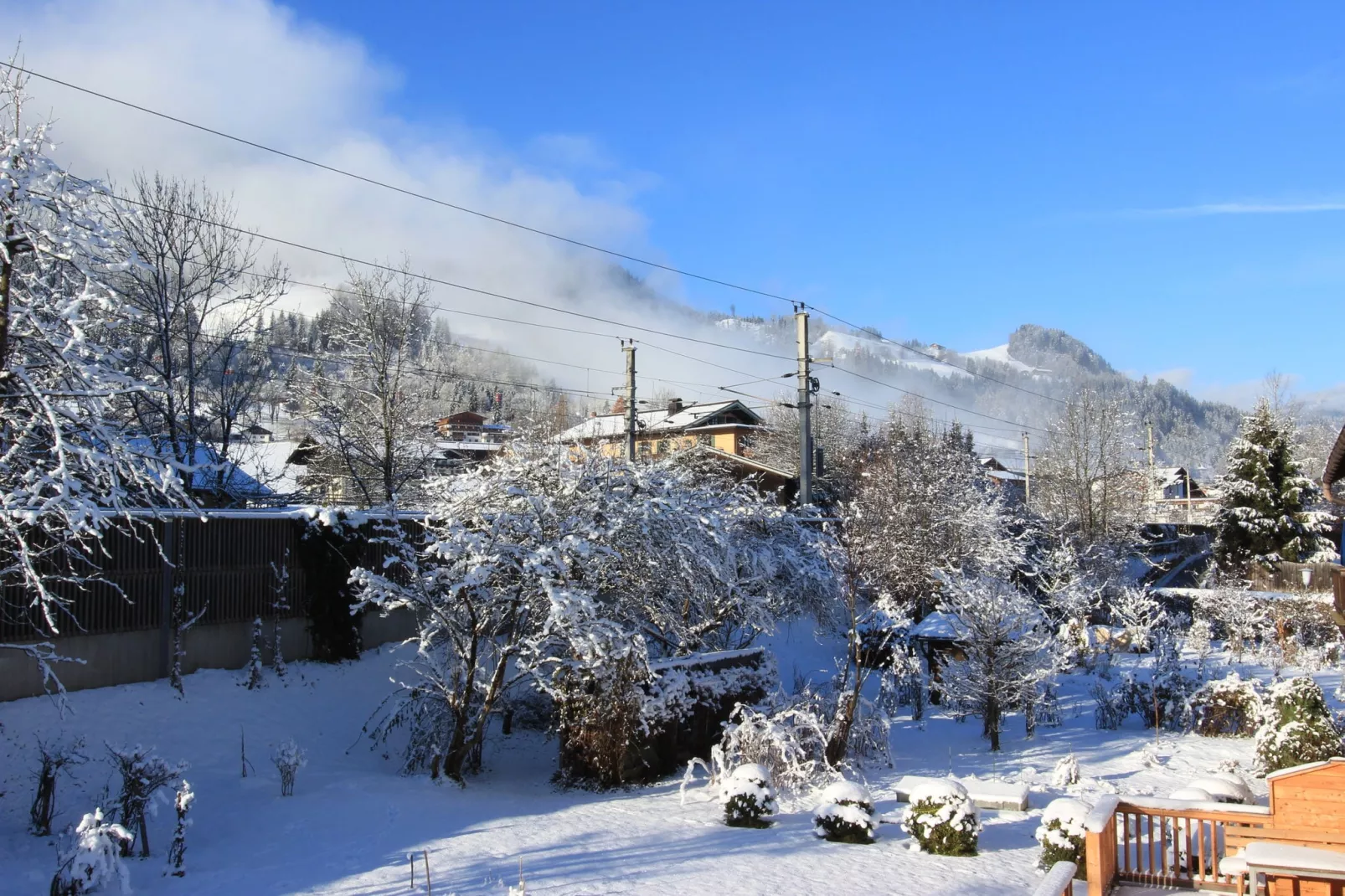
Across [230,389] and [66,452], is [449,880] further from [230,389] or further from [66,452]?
[230,389]

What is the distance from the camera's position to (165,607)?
1334 centimetres

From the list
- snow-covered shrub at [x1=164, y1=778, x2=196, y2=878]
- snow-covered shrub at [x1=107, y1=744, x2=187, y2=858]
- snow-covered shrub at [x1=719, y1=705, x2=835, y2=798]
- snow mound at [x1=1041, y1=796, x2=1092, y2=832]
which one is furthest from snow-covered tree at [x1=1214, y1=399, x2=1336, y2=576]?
snow-covered shrub at [x1=164, y1=778, x2=196, y2=878]

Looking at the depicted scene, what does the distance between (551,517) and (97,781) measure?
5950mm

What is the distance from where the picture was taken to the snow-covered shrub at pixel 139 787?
936 cm

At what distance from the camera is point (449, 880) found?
8.65m

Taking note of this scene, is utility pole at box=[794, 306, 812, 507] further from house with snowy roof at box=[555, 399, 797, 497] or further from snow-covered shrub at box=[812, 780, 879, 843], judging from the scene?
house with snowy roof at box=[555, 399, 797, 497]

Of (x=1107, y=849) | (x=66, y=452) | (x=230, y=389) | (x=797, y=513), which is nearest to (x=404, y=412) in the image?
(x=230, y=389)

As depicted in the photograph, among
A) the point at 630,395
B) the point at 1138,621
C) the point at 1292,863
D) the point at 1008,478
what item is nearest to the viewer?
the point at 1292,863

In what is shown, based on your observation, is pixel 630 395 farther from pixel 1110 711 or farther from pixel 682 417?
pixel 682 417

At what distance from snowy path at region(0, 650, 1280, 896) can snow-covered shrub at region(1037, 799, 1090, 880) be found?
→ 0.34 metres

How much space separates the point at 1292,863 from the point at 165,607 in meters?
13.3

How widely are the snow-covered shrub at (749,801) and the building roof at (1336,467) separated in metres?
18.2

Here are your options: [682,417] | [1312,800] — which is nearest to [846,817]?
[1312,800]

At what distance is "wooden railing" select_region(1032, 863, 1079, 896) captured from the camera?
20.7ft
